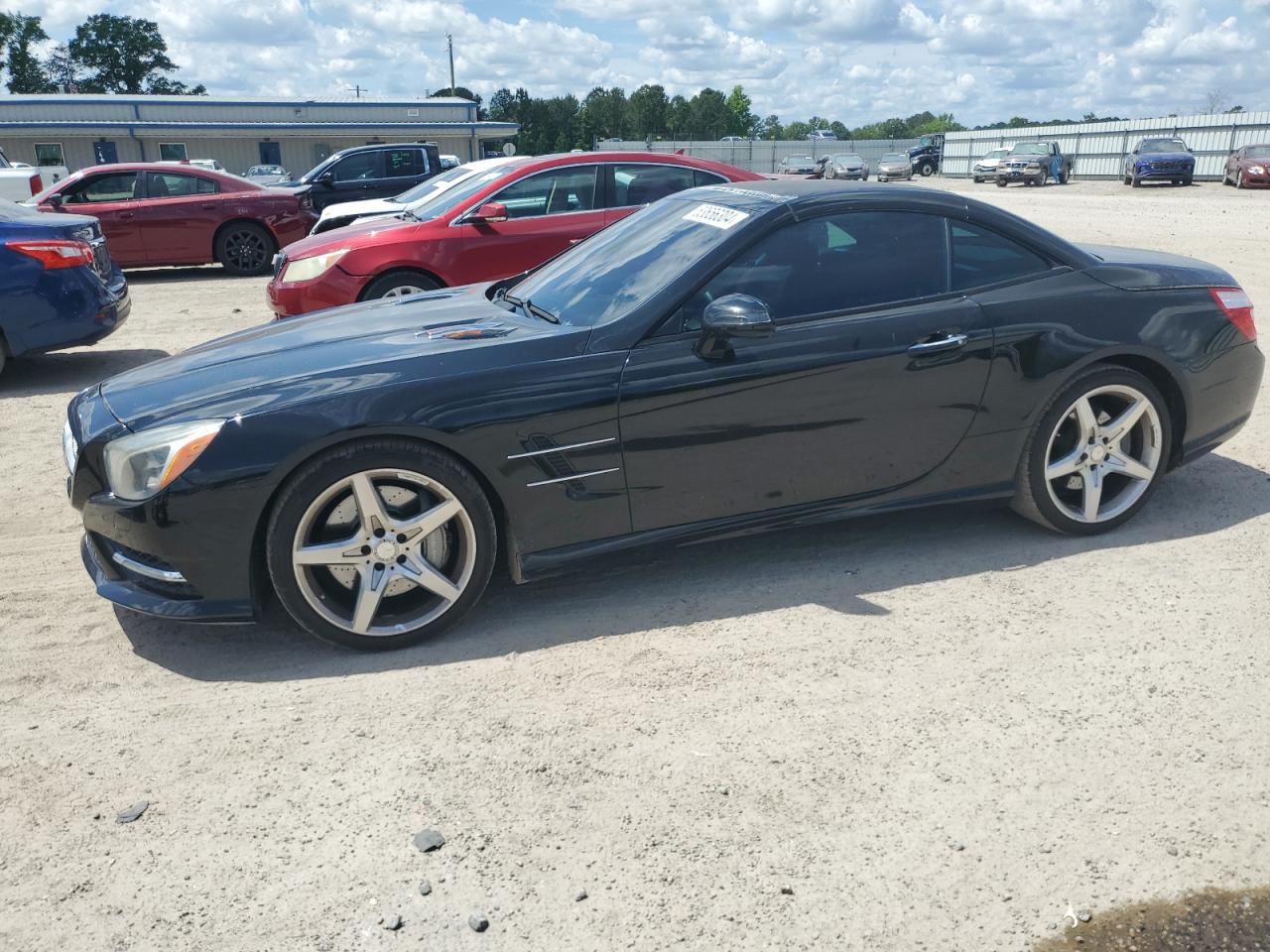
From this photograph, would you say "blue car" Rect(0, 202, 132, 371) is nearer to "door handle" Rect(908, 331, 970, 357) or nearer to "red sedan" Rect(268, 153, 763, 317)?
"red sedan" Rect(268, 153, 763, 317)

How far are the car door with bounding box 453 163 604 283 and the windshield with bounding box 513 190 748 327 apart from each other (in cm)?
413

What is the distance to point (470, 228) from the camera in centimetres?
901

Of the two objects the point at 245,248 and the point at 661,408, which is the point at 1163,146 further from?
the point at 661,408

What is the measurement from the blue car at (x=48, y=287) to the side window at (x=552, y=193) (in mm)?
3178

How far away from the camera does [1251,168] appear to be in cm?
3095

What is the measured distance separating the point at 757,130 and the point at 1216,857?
142 meters

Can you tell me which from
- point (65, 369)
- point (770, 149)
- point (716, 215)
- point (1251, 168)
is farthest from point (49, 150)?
point (716, 215)

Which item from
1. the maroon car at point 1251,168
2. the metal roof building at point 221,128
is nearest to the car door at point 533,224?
the maroon car at point 1251,168

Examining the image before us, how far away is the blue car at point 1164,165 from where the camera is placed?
33875 millimetres

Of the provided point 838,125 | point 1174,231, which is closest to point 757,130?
point 838,125

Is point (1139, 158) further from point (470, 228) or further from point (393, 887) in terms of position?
point (393, 887)

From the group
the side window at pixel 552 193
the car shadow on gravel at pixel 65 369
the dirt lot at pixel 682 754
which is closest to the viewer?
the dirt lot at pixel 682 754

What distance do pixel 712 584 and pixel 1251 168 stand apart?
109ft

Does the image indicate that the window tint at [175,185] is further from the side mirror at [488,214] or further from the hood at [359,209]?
the side mirror at [488,214]
